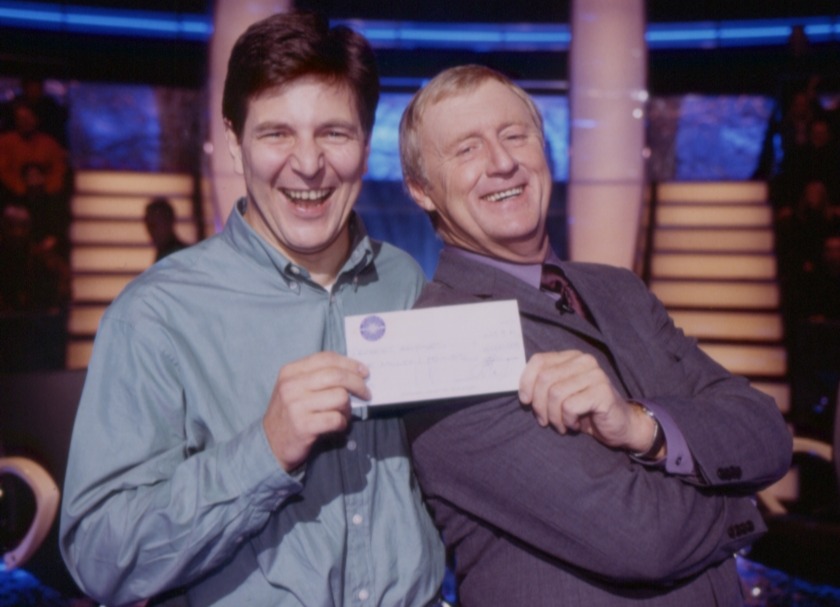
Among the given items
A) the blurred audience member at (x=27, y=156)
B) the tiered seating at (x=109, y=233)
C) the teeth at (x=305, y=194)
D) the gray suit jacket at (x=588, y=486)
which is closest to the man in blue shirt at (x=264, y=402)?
the teeth at (x=305, y=194)

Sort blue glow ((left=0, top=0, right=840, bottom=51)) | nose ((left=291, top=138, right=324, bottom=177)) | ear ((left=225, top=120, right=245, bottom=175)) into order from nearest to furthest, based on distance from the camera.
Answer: nose ((left=291, top=138, right=324, bottom=177))
ear ((left=225, top=120, right=245, bottom=175))
blue glow ((left=0, top=0, right=840, bottom=51))

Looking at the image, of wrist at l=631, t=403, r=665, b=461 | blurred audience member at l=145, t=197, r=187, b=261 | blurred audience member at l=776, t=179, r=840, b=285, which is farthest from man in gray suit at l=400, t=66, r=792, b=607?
blurred audience member at l=776, t=179, r=840, b=285

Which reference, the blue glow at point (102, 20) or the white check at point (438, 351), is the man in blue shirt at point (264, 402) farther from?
the blue glow at point (102, 20)

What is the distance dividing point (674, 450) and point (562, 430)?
0.20m

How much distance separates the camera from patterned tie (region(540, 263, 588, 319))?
1.53m

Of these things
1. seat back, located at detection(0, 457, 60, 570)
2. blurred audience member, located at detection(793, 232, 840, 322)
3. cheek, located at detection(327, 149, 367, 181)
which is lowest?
seat back, located at detection(0, 457, 60, 570)

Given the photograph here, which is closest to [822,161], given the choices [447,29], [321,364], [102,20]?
[447,29]

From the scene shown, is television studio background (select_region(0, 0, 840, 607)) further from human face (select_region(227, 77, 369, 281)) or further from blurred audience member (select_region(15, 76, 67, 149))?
human face (select_region(227, 77, 369, 281))

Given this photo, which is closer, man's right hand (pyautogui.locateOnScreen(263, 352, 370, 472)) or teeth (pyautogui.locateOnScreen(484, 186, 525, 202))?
man's right hand (pyautogui.locateOnScreen(263, 352, 370, 472))

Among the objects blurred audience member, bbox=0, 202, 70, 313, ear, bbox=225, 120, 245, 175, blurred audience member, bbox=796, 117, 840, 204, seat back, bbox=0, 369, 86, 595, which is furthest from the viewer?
blurred audience member, bbox=796, 117, 840, 204

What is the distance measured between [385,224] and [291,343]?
21.2 ft

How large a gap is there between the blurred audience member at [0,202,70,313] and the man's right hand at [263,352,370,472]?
18.1 ft

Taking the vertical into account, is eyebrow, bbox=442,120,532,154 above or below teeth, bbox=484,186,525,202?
above

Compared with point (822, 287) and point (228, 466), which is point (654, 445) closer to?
point (228, 466)
